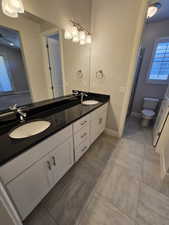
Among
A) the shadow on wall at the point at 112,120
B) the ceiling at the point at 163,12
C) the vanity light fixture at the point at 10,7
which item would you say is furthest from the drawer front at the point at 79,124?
the ceiling at the point at 163,12

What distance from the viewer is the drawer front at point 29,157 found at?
66cm

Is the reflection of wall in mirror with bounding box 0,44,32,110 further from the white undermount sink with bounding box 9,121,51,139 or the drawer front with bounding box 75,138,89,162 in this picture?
the drawer front with bounding box 75,138,89,162

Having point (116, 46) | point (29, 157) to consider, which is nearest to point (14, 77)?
point (29, 157)

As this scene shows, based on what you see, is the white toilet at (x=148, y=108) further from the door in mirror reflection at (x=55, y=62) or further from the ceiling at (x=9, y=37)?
the ceiling at (x=9, y=37)

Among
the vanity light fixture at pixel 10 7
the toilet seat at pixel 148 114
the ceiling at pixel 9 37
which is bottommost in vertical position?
the toilet seat at pixel 148 114

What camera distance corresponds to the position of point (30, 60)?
3.76 ft

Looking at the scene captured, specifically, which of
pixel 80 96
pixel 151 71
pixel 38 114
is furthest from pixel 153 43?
pixel 38 114

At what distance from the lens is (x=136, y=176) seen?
4.69 feet

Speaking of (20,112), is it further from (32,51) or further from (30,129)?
(32,51)

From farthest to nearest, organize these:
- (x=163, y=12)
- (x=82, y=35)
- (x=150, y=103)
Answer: (x=150, y=103) → (x=163, y=12) → (x=82, y=35)

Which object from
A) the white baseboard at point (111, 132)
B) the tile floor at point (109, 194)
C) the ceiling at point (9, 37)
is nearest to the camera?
the ceiling at point (9, 37)

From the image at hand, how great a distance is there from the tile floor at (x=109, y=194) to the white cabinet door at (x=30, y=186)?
27cm

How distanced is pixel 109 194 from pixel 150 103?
2.65 metres

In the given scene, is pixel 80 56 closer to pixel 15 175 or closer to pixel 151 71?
pixel 15 175
